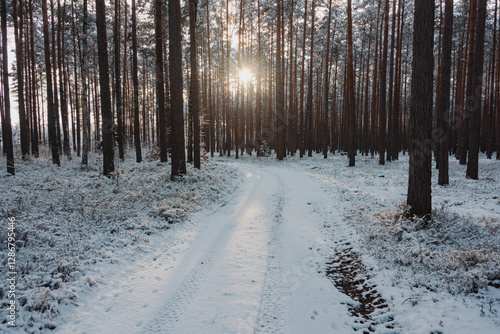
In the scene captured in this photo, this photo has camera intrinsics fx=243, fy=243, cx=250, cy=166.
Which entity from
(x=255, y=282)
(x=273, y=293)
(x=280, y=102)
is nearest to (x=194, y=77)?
(x=255, y=282)

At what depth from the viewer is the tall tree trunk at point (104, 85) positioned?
441 inches

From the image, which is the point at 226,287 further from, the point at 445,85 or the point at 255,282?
the point at 445,85

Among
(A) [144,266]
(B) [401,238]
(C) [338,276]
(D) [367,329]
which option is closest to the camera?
(D) [367,329]

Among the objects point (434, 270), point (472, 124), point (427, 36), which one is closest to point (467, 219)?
point (434, 270)

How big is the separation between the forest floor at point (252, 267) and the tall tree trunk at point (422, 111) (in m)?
0.64

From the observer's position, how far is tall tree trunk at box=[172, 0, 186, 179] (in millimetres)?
11297

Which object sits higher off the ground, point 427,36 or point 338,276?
point 427,36

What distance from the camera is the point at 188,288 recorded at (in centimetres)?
430

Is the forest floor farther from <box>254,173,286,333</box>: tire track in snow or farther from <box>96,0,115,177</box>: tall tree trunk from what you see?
<box>96,0,115,177</box>: tall tree trunk

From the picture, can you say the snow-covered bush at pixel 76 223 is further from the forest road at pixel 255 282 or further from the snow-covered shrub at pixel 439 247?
the snow-covered shrub at pixel 439 247

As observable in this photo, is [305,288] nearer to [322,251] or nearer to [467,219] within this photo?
[322,251]

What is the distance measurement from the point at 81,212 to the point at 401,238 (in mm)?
8757

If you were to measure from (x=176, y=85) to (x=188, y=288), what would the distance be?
982cm

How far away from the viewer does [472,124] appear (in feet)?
44.2
